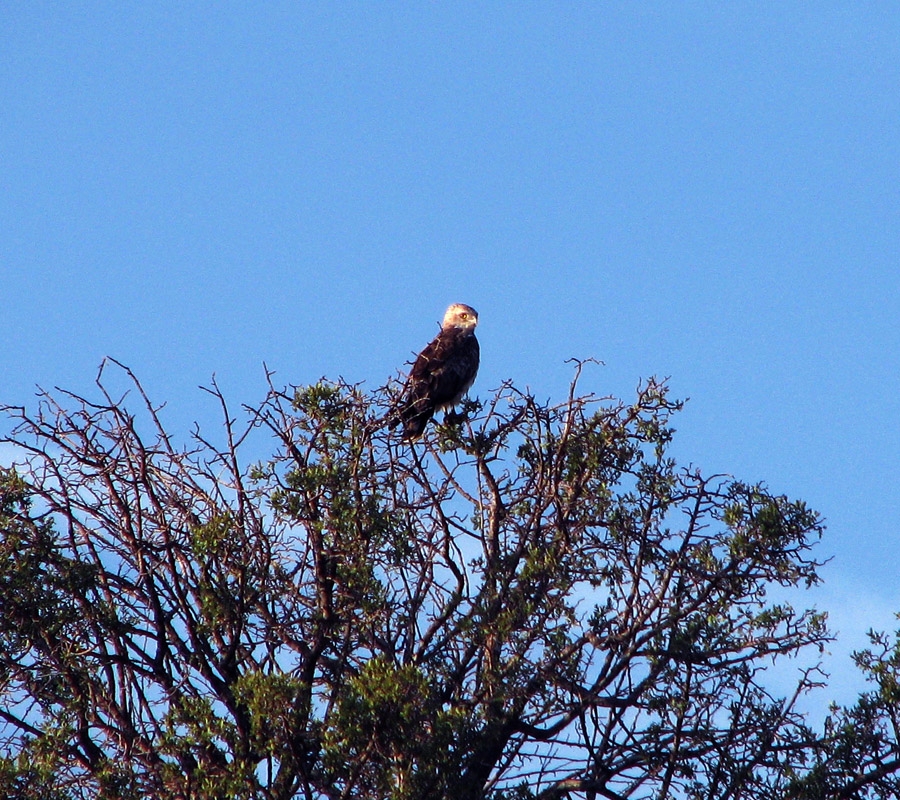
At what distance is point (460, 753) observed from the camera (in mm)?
6988

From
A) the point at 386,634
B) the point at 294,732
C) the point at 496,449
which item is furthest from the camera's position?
the point at 496,449

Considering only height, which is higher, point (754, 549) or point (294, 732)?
A: point (754, 549)

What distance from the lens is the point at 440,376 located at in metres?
11.1

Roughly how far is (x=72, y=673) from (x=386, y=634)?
1.82 metres

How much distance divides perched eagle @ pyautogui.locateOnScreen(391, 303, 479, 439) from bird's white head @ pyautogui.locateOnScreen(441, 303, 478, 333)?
0.17 metres

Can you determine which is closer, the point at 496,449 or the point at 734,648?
the point at 734,648

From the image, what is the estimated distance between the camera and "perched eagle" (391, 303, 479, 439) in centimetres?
1010

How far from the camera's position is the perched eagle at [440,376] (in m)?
10.1

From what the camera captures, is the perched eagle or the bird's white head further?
the bird's white head

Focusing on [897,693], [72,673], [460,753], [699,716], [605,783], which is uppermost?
[897,693]

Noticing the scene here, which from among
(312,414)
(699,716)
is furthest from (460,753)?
(312,414)

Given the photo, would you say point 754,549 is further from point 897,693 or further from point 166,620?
point 166,620

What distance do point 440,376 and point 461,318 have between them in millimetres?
2059

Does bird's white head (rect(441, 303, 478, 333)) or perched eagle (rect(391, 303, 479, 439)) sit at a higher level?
bird's white head (rect(441, 303, 478, 333))
